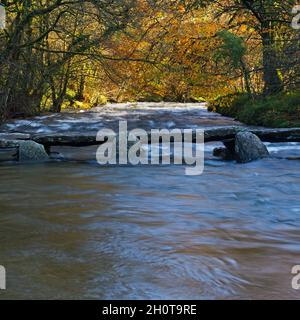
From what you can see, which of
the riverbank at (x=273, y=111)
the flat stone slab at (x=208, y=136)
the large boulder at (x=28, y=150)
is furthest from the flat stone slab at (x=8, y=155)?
the riverbank at (x=273, y=111)

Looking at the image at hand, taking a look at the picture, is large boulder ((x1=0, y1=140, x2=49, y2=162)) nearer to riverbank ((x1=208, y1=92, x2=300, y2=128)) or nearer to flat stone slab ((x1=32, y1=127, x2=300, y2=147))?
flat stone slab ((x1=32, y1=127, x2=300, y2=147))

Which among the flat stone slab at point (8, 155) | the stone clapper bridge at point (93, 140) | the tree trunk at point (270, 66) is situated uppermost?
the tree trunk at point (270, 66)

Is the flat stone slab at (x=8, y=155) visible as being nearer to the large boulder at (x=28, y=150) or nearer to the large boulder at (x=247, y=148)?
the large boulder at (x=28, y=150)

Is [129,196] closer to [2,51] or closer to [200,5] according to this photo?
[2,51]

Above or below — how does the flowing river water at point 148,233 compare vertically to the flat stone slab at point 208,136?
below

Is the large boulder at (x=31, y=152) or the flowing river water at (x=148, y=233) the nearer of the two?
the flowing river water at (x=148, y=233)

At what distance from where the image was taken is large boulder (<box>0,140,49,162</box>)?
400 inches

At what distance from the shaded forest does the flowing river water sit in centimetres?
568

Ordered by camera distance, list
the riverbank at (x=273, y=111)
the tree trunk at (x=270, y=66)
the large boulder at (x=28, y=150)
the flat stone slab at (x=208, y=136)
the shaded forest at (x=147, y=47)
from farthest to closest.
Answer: the riverbank at (x=273, y=111) < the tree trunk at (x=270, y=66) < the shaded forest at (x=147, y=47) < the flat stone slab at (x=208, y=136) < the large boulder at (x=28, y=150)

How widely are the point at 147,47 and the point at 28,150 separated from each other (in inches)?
299

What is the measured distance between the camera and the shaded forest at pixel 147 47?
1386 centimetres

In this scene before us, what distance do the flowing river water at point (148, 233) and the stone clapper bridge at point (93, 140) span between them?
104 centimetres

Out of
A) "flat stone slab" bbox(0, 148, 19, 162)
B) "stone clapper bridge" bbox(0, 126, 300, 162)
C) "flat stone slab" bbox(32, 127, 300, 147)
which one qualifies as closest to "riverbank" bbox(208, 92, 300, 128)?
"flat stone slab" bbox(32, 127, 300, 147)
